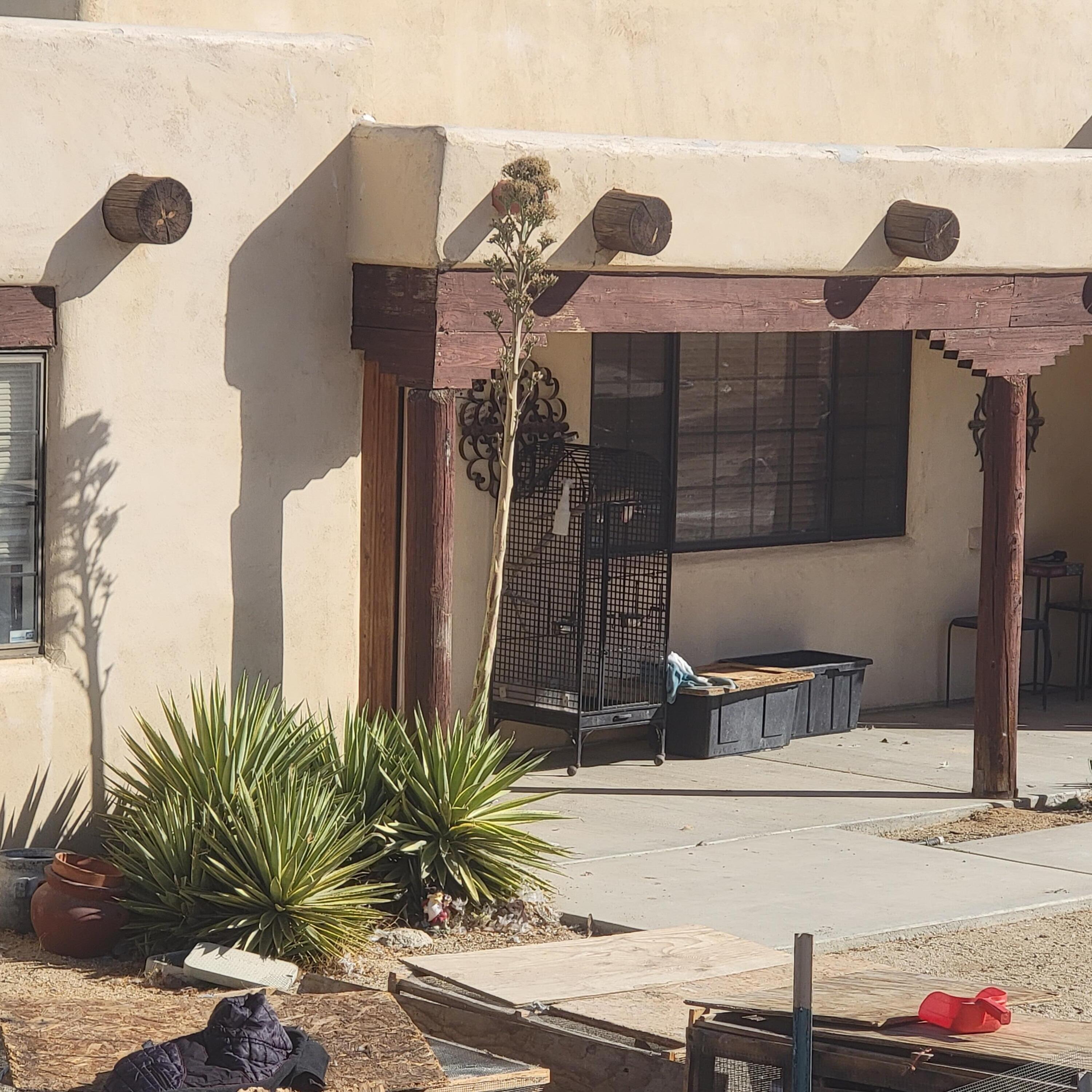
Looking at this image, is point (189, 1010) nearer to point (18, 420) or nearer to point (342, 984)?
point (342, 984)

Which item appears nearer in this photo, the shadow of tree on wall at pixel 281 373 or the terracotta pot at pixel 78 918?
the terracotta pot at pixel 78 918

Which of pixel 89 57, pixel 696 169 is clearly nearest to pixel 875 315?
pixel 696 169

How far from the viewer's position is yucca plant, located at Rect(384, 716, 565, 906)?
29.0 feet

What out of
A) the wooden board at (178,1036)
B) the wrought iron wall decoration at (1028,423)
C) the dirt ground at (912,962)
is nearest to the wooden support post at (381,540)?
the dirt ground at (912,962)

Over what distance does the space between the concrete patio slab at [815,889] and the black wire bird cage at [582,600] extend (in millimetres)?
1787

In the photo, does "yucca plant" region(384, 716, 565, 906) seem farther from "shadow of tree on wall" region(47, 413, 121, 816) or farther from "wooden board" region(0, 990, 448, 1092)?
"wooden board" region(0, 990, 448, 1092)

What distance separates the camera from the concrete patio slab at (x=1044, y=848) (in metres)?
10.2

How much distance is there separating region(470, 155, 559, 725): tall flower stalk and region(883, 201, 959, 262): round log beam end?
2138 mm

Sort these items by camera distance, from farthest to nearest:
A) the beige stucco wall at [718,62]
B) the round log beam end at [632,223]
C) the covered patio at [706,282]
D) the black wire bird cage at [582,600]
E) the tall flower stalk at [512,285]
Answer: the black wire bird cage at [582,600], the beige stucco wall at [718,62], the round log beam end at [632,223], the covered patio at [706,282], the tall flower stalk at [512,285]

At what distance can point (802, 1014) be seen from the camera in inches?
205

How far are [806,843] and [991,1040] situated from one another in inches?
188

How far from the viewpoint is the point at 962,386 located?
48.8ft

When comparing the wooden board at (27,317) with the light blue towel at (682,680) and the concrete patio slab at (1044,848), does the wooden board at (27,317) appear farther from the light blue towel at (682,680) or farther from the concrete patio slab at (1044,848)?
the concrete patio slab at (1044,848)

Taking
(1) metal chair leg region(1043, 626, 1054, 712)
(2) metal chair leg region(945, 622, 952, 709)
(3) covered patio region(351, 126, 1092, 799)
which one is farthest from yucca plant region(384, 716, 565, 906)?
(1) metal chair leg region(1043, 626, 1054, 712)
